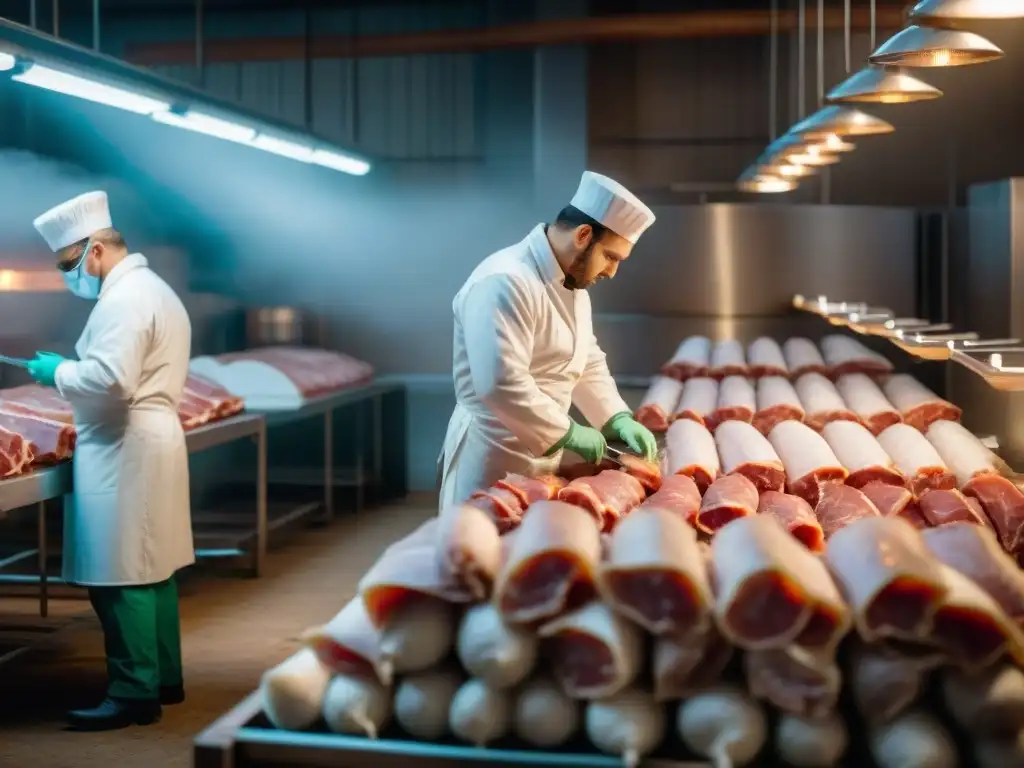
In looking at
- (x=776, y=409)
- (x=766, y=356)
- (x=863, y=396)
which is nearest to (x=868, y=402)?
(x=863, y=396)

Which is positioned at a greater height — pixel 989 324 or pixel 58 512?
pixel 989 324

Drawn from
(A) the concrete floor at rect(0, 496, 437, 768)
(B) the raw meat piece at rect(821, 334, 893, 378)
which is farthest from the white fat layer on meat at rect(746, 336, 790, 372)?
(A) the concrete floor at rect(0, 496, 437, 768)

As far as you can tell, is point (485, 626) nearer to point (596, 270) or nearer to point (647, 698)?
point (647, 698)

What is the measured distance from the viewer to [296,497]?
8.34m

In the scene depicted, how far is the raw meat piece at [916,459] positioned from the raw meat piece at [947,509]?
0.60 feet

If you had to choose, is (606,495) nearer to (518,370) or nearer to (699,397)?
(518,370)

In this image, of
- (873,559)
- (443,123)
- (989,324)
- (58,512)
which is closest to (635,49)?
(443,123)

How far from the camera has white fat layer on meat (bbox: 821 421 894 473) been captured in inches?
122

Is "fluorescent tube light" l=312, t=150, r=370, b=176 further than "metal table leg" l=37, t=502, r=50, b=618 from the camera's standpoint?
Yes

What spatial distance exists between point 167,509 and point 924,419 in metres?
2.55

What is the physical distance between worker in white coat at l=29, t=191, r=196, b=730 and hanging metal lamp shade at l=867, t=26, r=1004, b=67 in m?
2.51

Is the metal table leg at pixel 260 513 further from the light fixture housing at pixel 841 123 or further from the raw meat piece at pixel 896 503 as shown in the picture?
the raw meat piece at pixel 896 503

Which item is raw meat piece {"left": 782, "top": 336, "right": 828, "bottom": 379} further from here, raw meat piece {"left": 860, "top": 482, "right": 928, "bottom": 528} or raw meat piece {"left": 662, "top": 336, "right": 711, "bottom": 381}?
raw meat piece {"left": 860, "top": 482, "right": 928, "bottom": 528}

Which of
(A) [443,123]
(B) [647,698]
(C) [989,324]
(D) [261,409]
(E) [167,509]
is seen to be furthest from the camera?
(A) [443,123]
